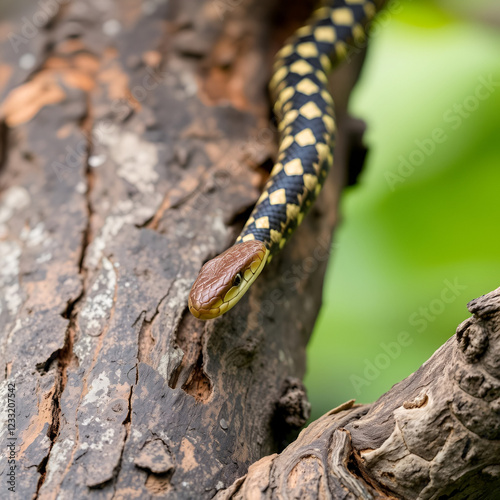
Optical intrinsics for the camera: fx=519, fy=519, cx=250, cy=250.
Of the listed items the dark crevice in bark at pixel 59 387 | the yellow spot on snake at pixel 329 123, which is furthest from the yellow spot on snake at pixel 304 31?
the dark crevice in bark at pixel 59 387

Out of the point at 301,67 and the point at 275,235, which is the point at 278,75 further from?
the point at 275,235

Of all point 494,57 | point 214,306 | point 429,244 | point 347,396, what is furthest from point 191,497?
point 494,57

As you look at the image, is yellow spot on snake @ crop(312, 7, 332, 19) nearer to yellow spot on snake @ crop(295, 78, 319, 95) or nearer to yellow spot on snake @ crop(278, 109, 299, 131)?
yellow spot on snake @ crop(295, 78, 319, 95)

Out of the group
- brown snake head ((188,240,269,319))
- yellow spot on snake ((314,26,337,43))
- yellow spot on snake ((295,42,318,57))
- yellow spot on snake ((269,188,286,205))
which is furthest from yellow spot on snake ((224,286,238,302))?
yellow spot on snake ((314,26,337,43))

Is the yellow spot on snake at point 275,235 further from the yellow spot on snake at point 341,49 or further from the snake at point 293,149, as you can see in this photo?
the yellow spot on snake at point 341,49

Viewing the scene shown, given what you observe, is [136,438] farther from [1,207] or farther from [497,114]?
[497,114]

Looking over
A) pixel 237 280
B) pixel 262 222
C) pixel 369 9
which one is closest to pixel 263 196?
pixel 262 222
